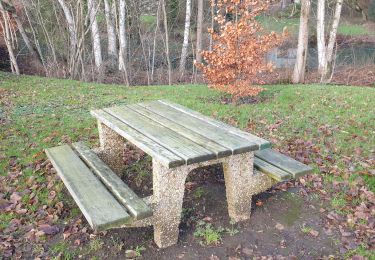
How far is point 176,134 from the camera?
3.12 metres

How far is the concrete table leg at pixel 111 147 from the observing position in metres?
4.05

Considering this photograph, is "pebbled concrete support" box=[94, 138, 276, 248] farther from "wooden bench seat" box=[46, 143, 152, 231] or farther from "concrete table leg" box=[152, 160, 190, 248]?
"wooden bench seat" box=[46, 143, 152, 231]

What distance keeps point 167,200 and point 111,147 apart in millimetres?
1465

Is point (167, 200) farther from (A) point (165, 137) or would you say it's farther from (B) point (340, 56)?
(B) point (340, 56)

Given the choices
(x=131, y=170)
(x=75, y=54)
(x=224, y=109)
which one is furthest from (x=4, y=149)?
(x=75, y=54)

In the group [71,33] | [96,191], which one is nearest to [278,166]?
[96,191]

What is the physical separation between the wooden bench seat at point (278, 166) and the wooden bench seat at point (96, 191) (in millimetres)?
1128

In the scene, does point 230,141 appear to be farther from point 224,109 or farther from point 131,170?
point 224,109

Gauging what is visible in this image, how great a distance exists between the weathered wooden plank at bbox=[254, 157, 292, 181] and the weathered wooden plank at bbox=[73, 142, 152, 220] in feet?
3.67

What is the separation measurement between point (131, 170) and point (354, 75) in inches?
492

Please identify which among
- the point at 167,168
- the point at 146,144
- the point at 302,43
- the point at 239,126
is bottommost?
the point at 239,126

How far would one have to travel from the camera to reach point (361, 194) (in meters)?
3.73

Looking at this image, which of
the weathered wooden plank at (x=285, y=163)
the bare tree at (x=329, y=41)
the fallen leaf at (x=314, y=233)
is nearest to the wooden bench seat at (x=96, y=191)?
the weathered wooden plank at (x=285, y=163)

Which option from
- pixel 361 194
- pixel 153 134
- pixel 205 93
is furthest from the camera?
pixel 205 93
